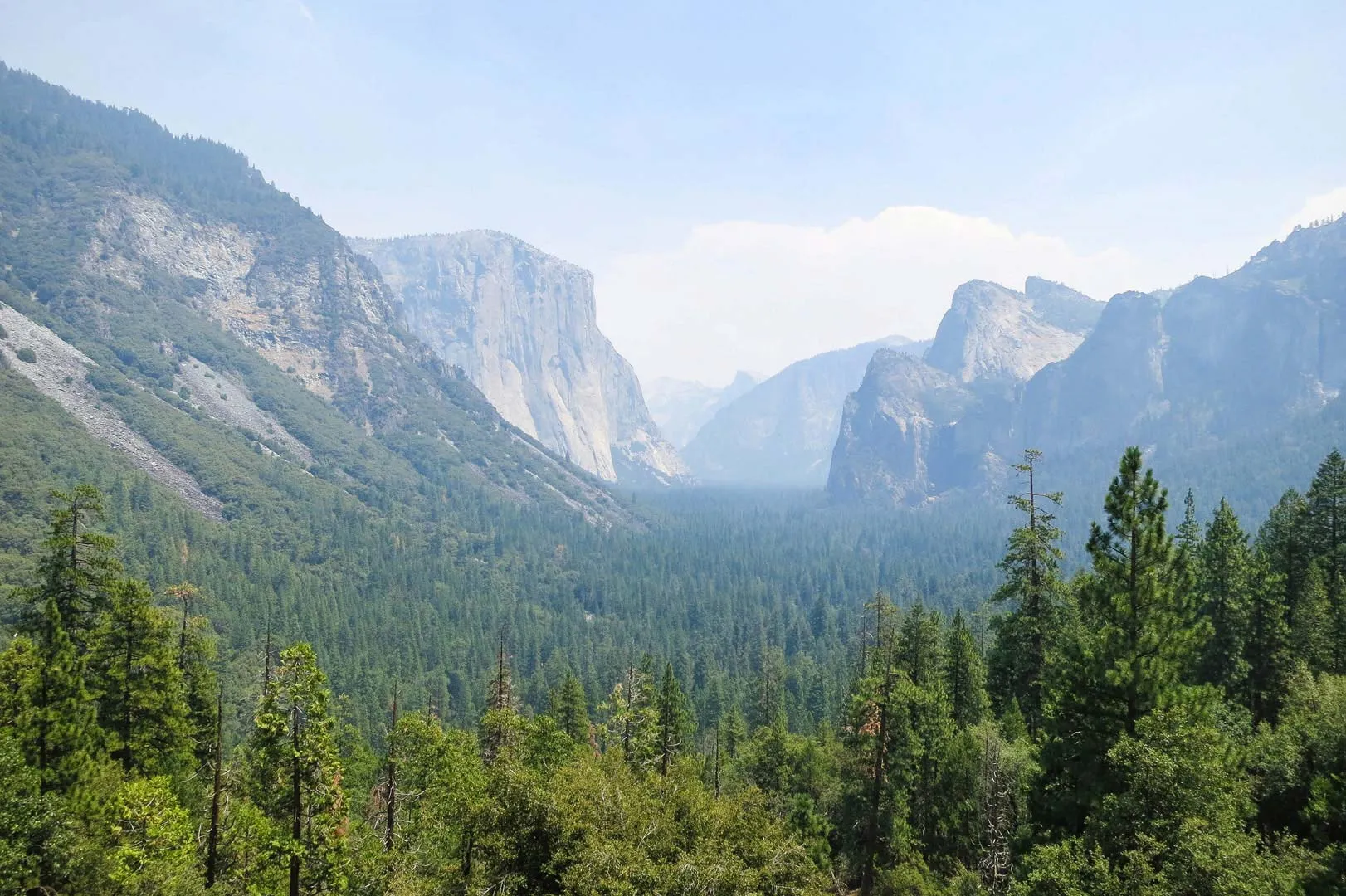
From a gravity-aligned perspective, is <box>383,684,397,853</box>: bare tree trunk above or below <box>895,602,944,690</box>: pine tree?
below

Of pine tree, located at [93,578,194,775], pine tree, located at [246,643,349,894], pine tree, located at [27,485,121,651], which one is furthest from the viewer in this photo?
pine tree, located at [93,578,194,775]

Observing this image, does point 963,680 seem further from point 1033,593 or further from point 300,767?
point 300,767

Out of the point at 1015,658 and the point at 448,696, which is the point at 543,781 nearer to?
the point at 1015,658

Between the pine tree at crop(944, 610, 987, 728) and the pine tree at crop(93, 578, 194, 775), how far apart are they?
140 feet

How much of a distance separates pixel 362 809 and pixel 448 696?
167 feet

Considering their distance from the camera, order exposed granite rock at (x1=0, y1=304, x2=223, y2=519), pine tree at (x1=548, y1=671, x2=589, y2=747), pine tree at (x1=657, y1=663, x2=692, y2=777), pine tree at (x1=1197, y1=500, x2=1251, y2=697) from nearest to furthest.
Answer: pine tree at (x1=1197, y1=500, x2=1251, y2=697)
pine tree at (x1=657, y1=663, x2=692, y2=777)
pine tree at (x1=548, y1=671, x2=589, y2=747)
exposed granite rock at (x1=0, y1=304, x2=223, y2=519)

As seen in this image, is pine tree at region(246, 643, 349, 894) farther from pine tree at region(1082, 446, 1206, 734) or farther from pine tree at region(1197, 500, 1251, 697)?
pine tree at region(1197, 500, 1251, 697)

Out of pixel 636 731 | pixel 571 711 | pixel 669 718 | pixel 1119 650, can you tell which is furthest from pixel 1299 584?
pixel 571 711

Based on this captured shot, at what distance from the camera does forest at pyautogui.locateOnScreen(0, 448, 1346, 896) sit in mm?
20547

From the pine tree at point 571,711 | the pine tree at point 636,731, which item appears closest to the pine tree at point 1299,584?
the pine tree at point 636,731

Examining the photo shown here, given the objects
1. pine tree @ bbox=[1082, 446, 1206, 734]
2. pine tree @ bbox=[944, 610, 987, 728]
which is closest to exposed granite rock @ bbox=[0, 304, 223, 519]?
pine tree @ bbox=[944, 610, 987, 728]

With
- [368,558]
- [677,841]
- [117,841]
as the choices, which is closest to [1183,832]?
[677,841]

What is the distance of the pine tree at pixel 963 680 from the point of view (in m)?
46.0

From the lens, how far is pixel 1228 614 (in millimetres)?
39156
